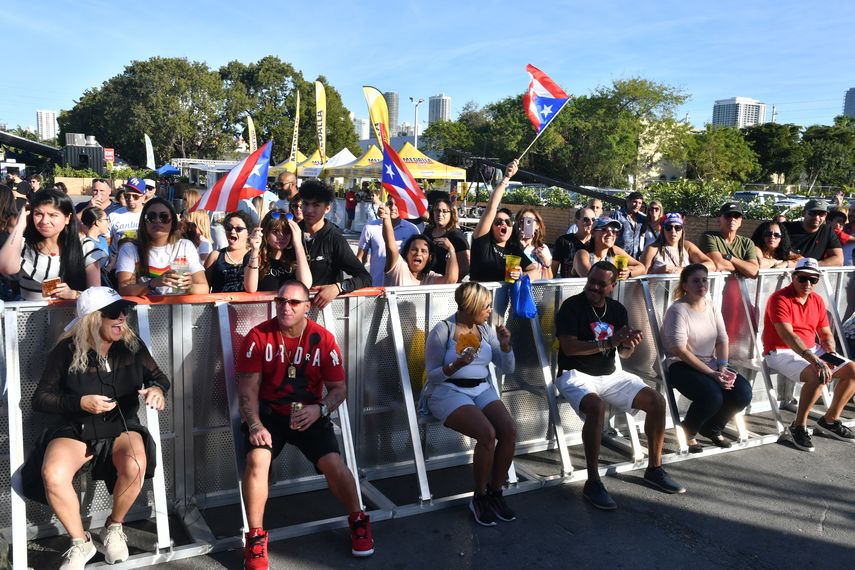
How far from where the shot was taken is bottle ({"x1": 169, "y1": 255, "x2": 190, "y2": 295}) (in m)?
4.51

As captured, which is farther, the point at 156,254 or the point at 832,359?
the point at 832,359

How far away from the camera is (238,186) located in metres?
5.52

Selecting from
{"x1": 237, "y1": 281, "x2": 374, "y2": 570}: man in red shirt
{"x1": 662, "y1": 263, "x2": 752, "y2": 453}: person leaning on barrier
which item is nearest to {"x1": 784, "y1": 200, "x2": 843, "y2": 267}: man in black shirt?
{"x1": 662, "y1": 263, "x2": 752, "y2": 453}: person leaning on barrier

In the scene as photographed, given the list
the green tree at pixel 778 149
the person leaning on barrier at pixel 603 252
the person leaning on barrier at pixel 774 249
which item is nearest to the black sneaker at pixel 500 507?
the person leaning on barrier at pixel 603 252

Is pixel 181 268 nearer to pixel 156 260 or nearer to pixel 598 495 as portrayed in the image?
pixel 156 260

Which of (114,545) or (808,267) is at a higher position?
(808,267)

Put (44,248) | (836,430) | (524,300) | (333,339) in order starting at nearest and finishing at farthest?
1. (333,339)
2. (44,248)
3. (524,300)
4. (836,430)

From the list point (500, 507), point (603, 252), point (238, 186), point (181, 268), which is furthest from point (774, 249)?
point (181, 268)

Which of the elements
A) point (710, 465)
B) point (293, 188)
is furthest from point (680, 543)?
point (293, 188)

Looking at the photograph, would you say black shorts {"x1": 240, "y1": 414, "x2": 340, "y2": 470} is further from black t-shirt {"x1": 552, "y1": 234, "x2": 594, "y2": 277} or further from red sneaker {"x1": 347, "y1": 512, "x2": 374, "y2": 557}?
black t-shirt {"x1": 552, "y1": 234, "x2": 594, "y2": 277}

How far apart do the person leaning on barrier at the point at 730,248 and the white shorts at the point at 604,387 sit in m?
1.96

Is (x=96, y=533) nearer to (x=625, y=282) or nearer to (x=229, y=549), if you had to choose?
(x=229, y=549)

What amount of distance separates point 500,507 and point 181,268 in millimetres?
2621

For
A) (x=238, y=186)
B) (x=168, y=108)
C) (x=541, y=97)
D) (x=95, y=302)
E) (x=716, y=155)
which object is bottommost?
(x=95, y=302)
